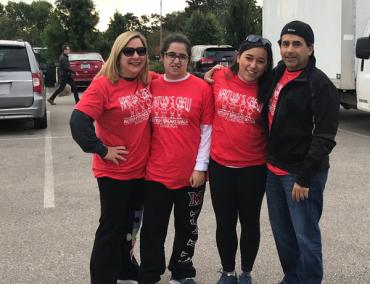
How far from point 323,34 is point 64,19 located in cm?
2359

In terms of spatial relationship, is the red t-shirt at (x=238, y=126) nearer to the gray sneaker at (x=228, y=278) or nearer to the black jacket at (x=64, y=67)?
the gray sneaker at (x=228, y=278)

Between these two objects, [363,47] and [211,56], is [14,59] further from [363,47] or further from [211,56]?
[211,56]

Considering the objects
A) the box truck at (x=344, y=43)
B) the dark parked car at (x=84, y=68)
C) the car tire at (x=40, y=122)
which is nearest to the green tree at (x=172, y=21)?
the dark parked car at (x=84, y=68)

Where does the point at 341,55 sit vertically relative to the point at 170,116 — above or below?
above

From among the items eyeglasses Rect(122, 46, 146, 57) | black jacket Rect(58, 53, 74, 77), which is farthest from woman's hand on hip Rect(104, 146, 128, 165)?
black jacket Rect(58, 53, 74, 77)

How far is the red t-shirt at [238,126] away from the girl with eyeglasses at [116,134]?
44 centimetres

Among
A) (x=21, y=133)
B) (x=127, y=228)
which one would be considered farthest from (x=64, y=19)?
(x=127, y=228)

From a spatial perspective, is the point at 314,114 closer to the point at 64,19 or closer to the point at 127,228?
the point at 127,228

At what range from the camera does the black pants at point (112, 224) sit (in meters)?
3.12

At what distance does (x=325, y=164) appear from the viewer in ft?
9.59

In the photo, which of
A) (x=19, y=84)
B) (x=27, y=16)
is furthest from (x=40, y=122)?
(x=27, y=16)

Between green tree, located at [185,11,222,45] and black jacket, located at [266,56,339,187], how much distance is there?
1376 inches

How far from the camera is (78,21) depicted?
30.5 meters

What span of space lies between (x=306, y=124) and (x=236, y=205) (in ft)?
2.46
